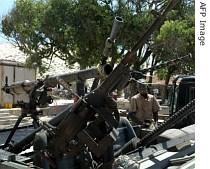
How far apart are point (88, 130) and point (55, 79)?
0.65 meters

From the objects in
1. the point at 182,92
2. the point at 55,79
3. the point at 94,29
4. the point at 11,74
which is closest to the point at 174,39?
the point at 94,29

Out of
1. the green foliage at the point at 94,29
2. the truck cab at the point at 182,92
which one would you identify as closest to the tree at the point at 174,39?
the green foliage at the point at 94,29

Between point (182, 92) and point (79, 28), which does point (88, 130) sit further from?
point (79, 28)

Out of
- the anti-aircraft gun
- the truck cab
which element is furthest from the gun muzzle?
the truck cab

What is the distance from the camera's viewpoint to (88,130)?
328 cm

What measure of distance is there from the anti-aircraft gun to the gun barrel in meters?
0.26

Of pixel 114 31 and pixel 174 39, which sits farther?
pixel 174 39

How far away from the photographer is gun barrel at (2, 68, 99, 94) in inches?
139

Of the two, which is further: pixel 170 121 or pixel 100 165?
pixel 170 121
